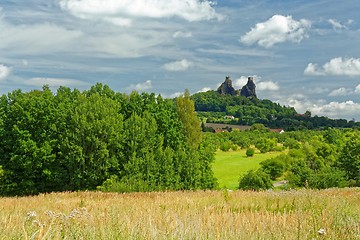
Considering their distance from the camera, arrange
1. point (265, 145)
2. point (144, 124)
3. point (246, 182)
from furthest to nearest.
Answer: point (265, 145) → point (246, 182) → point (144, 124)

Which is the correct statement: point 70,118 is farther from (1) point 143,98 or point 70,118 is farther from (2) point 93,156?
A: (1) point 143,98

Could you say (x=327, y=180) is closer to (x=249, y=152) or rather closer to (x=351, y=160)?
(x=351, y=160)

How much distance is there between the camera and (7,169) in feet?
140

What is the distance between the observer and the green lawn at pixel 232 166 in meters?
85.3

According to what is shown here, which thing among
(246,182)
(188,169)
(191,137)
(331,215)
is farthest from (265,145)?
(331,215)

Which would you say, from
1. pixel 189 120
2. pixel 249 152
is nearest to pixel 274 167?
pixel 249 152

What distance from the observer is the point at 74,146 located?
139 feet

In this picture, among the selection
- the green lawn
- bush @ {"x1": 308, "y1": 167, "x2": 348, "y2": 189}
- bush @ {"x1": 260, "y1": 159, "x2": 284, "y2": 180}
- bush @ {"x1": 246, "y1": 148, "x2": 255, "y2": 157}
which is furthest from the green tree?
bush @ {"x1": 246, "y1": 148, "x2": 255, "y2": 157}

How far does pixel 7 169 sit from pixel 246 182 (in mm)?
37891

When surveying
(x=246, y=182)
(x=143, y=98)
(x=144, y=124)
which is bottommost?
(x=246, y=182)

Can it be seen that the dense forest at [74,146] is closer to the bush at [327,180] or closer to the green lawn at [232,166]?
the bush at [327,180]

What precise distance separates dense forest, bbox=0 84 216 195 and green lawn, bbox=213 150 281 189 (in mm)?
34908

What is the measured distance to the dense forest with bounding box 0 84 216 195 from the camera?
42250 mm

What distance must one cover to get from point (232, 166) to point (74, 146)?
63170mm
